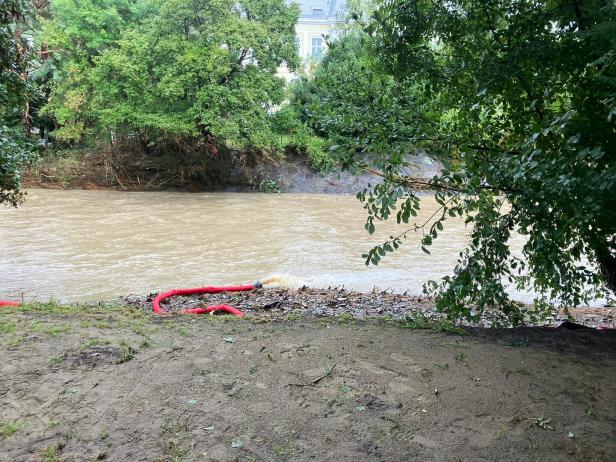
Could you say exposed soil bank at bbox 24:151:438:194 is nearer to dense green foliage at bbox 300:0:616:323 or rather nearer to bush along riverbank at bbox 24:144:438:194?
bush along riverbank at bbox 24:144:438:194

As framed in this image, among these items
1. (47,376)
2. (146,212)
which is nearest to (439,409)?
(47,376)

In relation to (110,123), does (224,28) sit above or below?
above

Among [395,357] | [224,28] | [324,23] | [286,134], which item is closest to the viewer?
[395,357]

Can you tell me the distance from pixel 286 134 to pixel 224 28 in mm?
5598

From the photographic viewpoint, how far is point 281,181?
2542cm

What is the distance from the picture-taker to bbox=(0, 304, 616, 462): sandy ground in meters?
2.57

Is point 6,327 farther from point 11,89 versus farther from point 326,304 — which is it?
point 326,304

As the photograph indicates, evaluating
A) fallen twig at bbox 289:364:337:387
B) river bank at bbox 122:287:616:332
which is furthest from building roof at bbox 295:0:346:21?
fallen twig at bbox 289:364:337:387

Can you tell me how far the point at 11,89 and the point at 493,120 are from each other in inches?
215

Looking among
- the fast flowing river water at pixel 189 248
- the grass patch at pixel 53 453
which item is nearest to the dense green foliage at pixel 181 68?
the fast flowing river water at pixel 189 248

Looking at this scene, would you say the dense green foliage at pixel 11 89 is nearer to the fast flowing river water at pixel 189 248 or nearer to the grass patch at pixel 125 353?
the fast flowing river water at pixel 189 248

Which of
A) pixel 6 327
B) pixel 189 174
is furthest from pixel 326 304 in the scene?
pixel 189 174

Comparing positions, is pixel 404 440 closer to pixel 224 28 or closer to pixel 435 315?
pixel 435 315

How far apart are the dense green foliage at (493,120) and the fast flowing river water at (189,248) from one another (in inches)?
189
